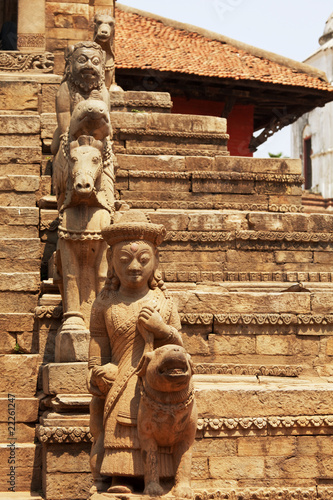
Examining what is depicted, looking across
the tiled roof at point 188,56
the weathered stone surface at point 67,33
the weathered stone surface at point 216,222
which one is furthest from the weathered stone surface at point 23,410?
the tiled roof at point 188,56

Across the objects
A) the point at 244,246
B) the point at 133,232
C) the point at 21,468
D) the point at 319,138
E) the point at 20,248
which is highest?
the point at 319,138

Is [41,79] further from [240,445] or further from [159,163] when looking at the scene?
[240,445]

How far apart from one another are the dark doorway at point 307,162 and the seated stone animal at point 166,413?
93.6 ft

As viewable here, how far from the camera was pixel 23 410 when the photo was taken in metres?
7.66

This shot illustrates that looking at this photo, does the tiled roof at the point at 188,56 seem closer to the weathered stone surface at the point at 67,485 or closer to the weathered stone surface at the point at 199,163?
the weathered stone surface at the point at 199,163

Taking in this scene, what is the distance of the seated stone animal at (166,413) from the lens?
18.4 feet

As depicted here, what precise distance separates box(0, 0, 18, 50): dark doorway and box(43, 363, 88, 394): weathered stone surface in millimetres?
10220

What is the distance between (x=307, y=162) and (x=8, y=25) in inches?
756

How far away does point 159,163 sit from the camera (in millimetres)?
11367

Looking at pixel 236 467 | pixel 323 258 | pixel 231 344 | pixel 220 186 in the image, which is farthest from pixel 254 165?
pixel 236 467

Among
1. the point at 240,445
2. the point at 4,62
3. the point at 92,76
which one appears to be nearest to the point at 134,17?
the point at 4,62

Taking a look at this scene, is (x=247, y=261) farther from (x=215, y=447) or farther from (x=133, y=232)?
(x=133, y=232)

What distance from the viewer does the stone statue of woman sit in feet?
19.2

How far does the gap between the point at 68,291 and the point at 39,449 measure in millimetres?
1300
